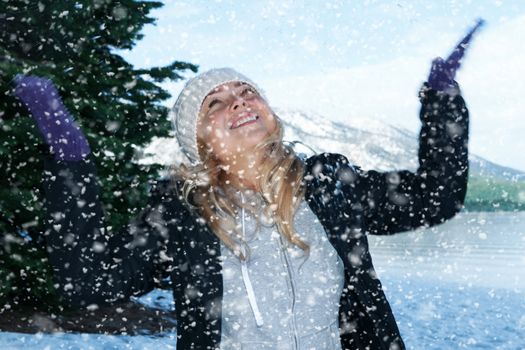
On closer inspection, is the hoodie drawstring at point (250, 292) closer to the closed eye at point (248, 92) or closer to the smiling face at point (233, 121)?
the smiling face at point (233, 121)

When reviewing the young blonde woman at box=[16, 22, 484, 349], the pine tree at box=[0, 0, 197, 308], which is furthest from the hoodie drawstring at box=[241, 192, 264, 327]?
the pine tree at box=[0, 0, 197, 308]

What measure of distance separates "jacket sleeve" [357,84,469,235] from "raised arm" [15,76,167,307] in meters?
0.85

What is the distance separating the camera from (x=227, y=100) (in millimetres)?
2510

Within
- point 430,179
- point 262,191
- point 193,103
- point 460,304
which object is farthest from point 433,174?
point 460,304

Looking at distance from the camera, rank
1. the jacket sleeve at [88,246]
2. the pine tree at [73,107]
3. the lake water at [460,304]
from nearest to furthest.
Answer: the jacket sleeve at [88,246], the pine tree at [73,107], the lake water at [460,304]

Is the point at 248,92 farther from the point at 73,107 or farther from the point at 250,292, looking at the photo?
the point at 73,107

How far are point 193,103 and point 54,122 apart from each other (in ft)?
2.25

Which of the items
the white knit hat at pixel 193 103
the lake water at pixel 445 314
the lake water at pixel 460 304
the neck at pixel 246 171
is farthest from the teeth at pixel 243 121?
the lake water at pixel 460 304

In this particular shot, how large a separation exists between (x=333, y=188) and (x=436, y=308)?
12501mm

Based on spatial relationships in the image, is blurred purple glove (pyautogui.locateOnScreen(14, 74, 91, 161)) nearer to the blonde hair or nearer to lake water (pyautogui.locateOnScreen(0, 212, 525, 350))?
the blonde hair

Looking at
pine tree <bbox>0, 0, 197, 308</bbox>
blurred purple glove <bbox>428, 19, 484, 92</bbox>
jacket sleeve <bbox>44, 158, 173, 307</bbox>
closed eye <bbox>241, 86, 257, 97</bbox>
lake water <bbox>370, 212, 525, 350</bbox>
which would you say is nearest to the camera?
jacket sleeve <bbox>44, 158, 173, 307</bbox>

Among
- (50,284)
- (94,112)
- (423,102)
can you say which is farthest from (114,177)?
(423,102)

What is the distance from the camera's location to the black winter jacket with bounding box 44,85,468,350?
2049 millimetres

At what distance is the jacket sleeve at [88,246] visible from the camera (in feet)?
6.64
